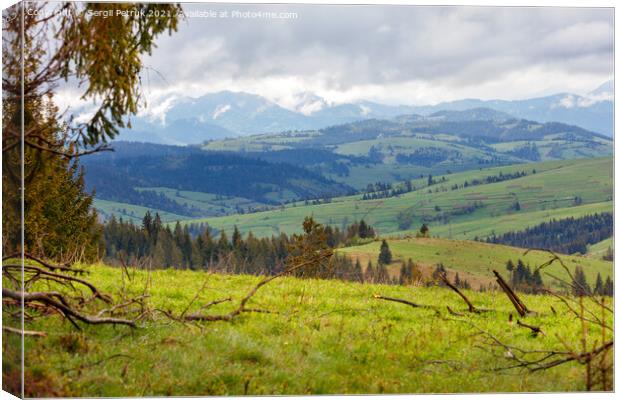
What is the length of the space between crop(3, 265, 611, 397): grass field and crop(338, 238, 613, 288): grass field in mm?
734

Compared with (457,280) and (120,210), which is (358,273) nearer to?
(457,280)

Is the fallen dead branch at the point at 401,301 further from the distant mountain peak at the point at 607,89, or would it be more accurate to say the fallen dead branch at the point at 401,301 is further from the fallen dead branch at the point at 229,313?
the distant mountain peak at the point at 607,89

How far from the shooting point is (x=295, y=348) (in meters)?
12.8

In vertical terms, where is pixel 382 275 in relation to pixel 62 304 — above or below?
above

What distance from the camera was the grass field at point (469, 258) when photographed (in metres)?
14.8

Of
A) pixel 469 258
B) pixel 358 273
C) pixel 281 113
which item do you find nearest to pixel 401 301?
pixel 358 273

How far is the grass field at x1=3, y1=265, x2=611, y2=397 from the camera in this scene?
12125 mm

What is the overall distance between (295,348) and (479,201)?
5.97 meters

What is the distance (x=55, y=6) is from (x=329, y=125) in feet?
19.6

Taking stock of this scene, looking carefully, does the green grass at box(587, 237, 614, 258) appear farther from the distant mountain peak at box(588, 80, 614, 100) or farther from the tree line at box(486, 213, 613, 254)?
the distant mountain peak at box(588, 80, 614, 100)

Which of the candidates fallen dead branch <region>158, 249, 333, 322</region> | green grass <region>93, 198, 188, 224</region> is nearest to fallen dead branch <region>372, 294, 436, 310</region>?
fallen dead branch <region>158, 249, 333, 322</region>

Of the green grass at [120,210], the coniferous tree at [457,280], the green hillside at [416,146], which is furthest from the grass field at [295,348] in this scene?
the green hillside at [416,146]

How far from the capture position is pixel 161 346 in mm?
12469

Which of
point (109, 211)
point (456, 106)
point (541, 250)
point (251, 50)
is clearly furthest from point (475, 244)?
point (109, 211)
